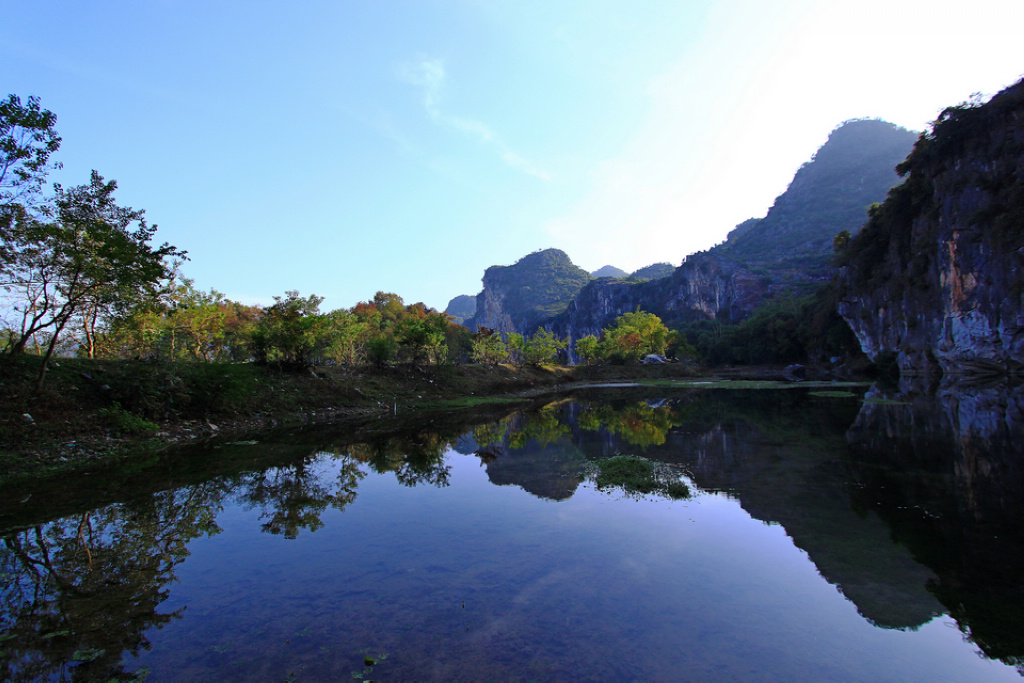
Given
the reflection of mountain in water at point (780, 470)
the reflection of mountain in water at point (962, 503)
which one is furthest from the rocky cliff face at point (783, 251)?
the reflection of mountain in water at point (962, 503)

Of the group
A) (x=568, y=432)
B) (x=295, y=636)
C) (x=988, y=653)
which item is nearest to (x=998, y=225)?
(x=568, y=432)

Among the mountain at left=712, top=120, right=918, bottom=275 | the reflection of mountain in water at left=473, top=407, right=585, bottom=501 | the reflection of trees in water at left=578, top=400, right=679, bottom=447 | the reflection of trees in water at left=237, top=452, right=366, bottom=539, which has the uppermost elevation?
the mountain at left=712, top=120, right=918, bottom=275

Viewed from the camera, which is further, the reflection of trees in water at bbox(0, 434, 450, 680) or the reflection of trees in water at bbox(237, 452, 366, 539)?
the reflection of trees in water at bbox(237, 452, 366, 539)

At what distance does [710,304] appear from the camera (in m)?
158

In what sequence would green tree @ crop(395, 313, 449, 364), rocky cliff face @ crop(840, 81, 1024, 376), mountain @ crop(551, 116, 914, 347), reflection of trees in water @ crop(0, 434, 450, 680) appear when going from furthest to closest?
mountain @ crop(551, 116, 914, 347), green tree @ crop(395, 313, 449, 364), rocky cliff face @ crop(840, 81, 1024, 376), reflection of trees in water @ crop(0, 434, 450, 680)

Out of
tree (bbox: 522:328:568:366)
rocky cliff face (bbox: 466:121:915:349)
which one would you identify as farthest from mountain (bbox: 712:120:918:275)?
tree (bbox: 522:328:568:366)

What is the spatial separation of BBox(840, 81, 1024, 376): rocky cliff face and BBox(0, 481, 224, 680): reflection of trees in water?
157 feet

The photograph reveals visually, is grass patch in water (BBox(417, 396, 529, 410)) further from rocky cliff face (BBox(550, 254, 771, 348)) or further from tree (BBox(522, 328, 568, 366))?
rocky cliff face (BBox(550, 254, 771, 348))

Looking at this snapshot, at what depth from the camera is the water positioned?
157 inches

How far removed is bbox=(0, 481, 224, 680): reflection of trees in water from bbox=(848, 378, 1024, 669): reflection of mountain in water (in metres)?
8.57

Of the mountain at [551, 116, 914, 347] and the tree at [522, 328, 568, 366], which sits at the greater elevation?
the mountain at [551, 116, 914, 347]

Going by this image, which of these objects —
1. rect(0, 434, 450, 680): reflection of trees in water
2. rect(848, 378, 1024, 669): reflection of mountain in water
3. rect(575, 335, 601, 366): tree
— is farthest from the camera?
rect(575, 335, 601, 366): tree

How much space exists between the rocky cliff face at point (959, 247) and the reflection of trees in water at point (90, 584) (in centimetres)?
4795

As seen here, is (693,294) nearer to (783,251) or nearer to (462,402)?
(783,251)
